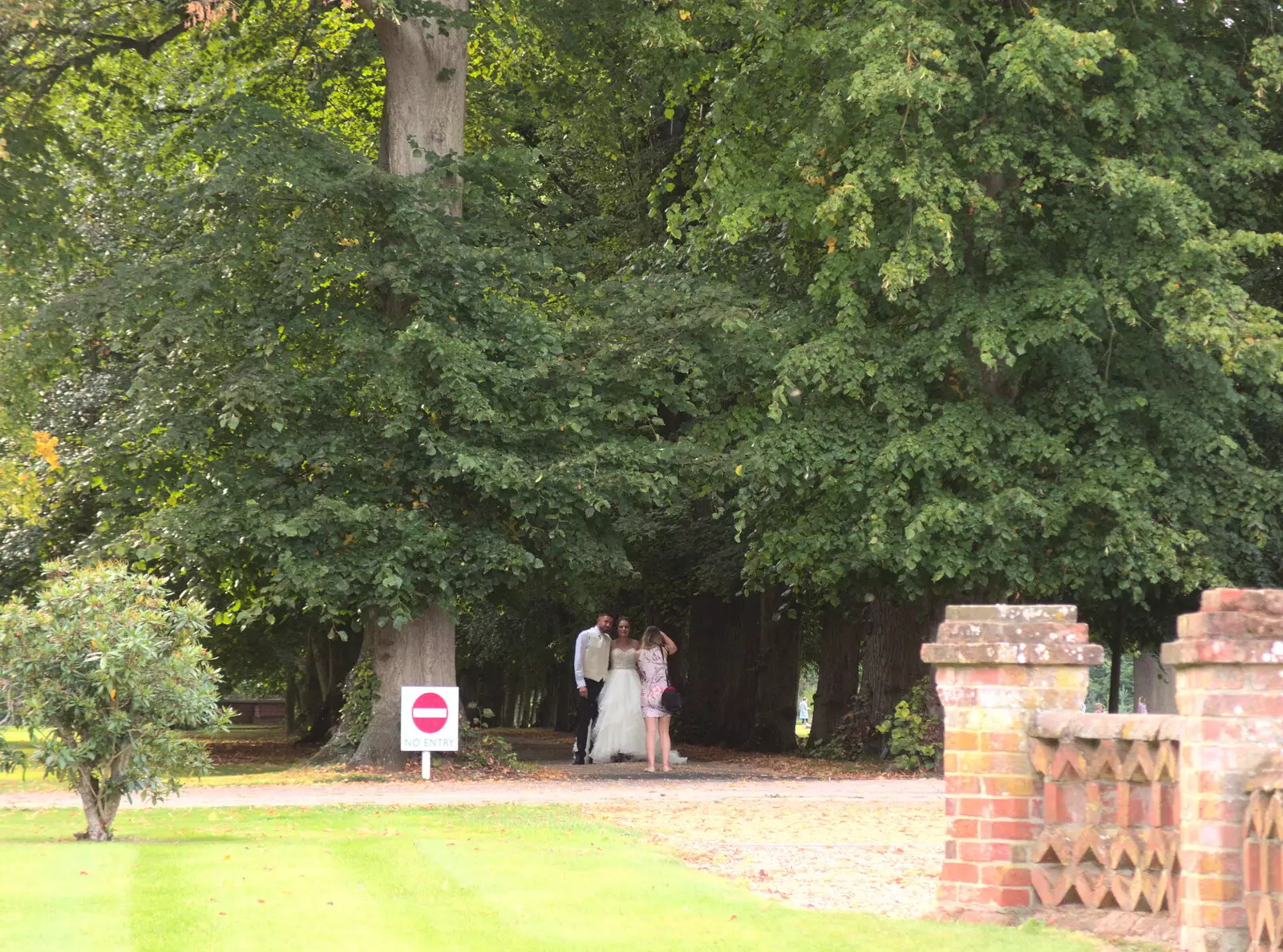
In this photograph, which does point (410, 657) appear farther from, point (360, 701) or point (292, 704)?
point (292, 704)

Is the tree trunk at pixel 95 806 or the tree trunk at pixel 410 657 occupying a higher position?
the tree trunk at pixel 410 657

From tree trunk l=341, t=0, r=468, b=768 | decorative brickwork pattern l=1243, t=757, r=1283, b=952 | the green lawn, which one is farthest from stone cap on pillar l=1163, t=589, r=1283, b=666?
tree trunk l=341, t=0, r=468, b=768

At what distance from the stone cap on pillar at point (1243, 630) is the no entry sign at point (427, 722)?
39.6 feet

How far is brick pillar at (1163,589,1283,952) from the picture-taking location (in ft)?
22.8

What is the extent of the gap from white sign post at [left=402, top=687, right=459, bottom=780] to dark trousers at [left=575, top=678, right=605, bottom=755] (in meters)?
3.87

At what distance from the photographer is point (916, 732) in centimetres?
2105

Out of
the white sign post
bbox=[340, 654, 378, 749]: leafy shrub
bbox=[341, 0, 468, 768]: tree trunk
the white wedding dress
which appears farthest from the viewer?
the white wedding dress

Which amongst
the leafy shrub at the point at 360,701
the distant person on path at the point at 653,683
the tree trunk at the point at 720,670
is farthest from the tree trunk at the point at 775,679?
the leafy shrub at the point at 360,701

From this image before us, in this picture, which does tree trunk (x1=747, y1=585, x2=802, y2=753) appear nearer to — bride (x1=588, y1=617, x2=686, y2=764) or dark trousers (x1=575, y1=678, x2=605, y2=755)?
bride (x1=588, y1=617, x2=686, y2=764)

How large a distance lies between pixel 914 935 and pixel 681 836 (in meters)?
4.59

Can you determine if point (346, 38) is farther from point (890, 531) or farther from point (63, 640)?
point (63, 640)

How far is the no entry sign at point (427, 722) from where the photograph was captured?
1803 centimetres

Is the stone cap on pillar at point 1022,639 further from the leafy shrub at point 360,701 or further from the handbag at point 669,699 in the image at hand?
the leafy shrub at point 360,701

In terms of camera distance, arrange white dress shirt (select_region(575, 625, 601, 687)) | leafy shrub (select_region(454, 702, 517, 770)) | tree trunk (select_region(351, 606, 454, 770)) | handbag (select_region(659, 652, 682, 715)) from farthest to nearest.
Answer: white dress shirt (select_region(575, 625, 601, 687)) < tree trunk (select_region(351, 606, 454, 770)) < leafy shrub (select_region(454, 702, 517, 770)) < handbag (select_region(659, 652, 682, 715))
